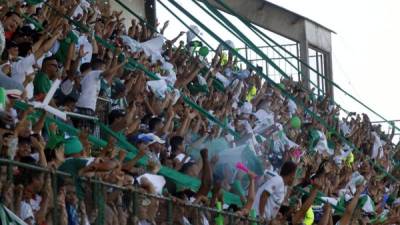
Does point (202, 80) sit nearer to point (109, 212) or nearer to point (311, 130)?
point (311, 130)

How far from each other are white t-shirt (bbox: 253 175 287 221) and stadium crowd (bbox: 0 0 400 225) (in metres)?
0.01

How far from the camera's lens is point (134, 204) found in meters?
8.80

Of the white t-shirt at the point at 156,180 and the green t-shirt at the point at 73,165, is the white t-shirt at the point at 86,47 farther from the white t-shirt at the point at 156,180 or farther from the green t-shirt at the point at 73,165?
the green t-shirt at the point at 73,165

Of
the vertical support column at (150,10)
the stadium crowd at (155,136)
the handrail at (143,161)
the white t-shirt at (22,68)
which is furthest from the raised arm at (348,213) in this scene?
the vertical support column at (150,10)

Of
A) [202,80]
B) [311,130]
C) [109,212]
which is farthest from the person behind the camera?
[311,130]

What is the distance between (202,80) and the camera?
56.7ft

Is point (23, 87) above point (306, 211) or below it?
above

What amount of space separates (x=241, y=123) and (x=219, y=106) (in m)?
0.63

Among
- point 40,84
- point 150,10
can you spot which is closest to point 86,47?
point 40,84

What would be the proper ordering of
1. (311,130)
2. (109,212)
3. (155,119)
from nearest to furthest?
(109,212), (155,119), (311,130)

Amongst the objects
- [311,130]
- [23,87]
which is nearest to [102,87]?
[23,87]

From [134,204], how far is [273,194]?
306cm

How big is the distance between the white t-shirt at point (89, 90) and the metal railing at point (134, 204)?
208 centimetres

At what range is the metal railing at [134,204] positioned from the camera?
7.75 m
